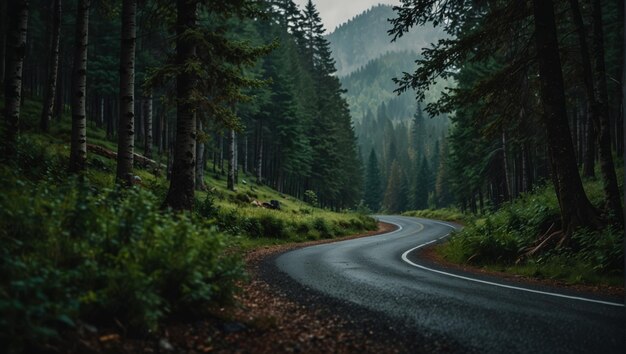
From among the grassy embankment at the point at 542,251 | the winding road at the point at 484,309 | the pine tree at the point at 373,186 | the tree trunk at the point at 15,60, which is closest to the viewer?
the winding road at the point at 484,309

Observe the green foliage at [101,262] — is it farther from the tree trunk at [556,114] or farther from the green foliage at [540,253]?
the tree trunk at [556,114]

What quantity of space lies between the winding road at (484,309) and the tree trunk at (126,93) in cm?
666

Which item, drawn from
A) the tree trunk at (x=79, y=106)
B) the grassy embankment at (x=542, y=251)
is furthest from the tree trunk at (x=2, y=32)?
the grassy embankment at (x=542, y=251)

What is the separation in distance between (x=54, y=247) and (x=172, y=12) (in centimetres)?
1051

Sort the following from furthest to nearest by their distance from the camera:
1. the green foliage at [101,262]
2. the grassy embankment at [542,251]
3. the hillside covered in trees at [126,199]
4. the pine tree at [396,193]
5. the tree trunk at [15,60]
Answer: the pine tree at [396,193] → the tree trunk at [15,60] → the grassy embankment at [542,251] → the hillside covered in trees at [126,199] → the green foliage at [101,262]

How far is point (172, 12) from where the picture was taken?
12.8 meters

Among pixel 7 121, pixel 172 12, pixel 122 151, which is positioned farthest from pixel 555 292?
pixel 7 121

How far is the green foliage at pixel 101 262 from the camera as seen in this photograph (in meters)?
3.72

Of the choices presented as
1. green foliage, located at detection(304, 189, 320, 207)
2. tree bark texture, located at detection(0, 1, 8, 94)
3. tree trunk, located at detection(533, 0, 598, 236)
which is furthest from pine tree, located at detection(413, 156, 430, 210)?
tree trunk, located at detection(533, 0, 598, 236)

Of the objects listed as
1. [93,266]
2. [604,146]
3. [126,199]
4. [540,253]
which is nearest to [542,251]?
[540,253]

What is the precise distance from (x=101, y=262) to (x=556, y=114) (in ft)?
38.9

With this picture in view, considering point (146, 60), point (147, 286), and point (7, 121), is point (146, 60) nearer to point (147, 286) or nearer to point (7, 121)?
point (7, 121)

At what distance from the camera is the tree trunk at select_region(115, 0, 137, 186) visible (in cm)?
1223

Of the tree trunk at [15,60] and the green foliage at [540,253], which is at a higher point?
the tree trunk at [15,60]
